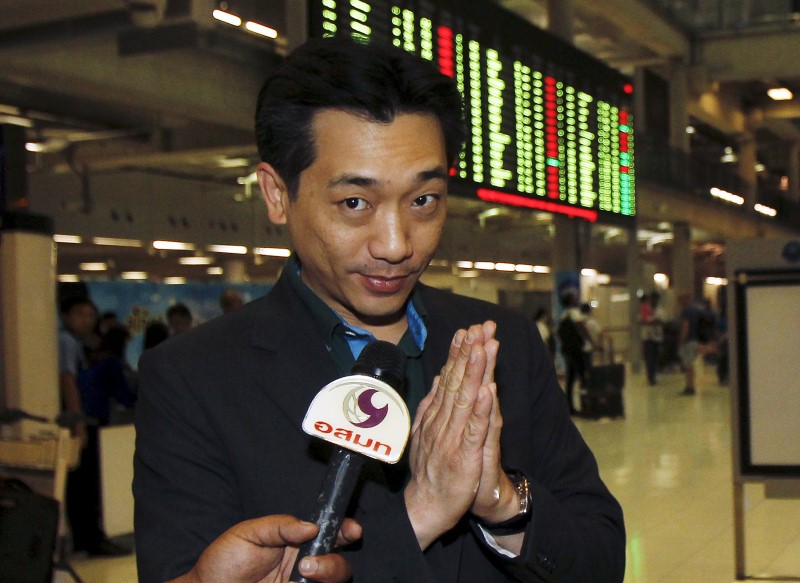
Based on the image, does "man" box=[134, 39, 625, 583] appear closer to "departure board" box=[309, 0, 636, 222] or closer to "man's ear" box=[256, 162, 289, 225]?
"man's ear" box=[256, 162, 289, 225]

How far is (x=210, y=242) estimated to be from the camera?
1927cm

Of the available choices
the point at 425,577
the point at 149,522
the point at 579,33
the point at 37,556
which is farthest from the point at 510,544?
the point at 579,33

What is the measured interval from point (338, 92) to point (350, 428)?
0.55 metres

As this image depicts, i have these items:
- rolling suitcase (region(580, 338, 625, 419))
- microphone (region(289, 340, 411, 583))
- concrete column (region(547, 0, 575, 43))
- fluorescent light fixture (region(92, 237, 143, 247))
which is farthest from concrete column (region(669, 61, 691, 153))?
microphone (region(289, 340, 411, 583))

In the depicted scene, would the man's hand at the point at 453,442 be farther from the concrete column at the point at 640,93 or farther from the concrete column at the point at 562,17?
the concrete column at the point at 640,93

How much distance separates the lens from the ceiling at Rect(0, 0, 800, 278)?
8.30 meters

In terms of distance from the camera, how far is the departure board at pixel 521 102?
22.8ft

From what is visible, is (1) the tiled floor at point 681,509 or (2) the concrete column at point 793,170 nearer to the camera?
(1) the tiled floor at point 681,509

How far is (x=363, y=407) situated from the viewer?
3.96 ft

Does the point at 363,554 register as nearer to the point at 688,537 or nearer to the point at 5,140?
the point at 688,537

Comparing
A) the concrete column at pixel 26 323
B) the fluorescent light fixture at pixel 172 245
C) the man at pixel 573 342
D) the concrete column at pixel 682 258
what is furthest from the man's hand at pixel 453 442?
the concrete column at pixel 682 258

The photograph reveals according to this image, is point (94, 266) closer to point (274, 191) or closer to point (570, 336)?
point (570, 336)

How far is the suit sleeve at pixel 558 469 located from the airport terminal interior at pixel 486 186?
859 millimetres

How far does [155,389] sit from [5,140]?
7162 millimetres
